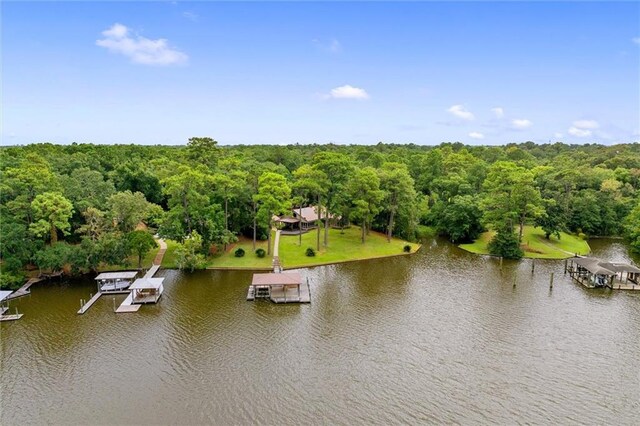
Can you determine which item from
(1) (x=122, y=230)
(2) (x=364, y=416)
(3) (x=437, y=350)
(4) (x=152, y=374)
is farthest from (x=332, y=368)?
(1) (x=122, y=230)

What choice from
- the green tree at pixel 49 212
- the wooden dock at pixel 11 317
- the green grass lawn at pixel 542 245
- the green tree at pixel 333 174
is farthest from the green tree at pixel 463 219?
the wooden dock at pixel 11 317

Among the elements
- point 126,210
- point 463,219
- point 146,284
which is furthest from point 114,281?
point 463,219

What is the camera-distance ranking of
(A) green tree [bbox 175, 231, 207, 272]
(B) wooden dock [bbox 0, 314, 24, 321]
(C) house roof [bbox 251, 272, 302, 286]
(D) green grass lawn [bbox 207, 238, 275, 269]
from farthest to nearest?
(D) green grass lawn [bbox 207, 238, 275, 269]
(A) green tree [bbox 175, 231, 207, 272]
(C) house roof [bbox 251, 272, 302, 286]
(B) wooden dock [bbox 0, 314, 24, 321]

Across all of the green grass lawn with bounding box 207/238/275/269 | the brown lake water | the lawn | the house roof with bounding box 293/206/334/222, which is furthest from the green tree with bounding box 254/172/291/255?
the house roof with bounding box 293/206/334/222

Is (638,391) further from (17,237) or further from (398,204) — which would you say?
(17,237)

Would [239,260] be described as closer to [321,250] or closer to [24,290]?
[321,250]

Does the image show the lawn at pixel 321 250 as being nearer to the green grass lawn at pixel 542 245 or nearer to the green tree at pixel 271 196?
the green tree at pixel 271 196

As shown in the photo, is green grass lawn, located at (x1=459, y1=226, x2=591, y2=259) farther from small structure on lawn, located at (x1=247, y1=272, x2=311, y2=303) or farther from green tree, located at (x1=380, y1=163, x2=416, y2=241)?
small structure on lawn, located at (x1=247, y1=272, x2=311, y2=303)
